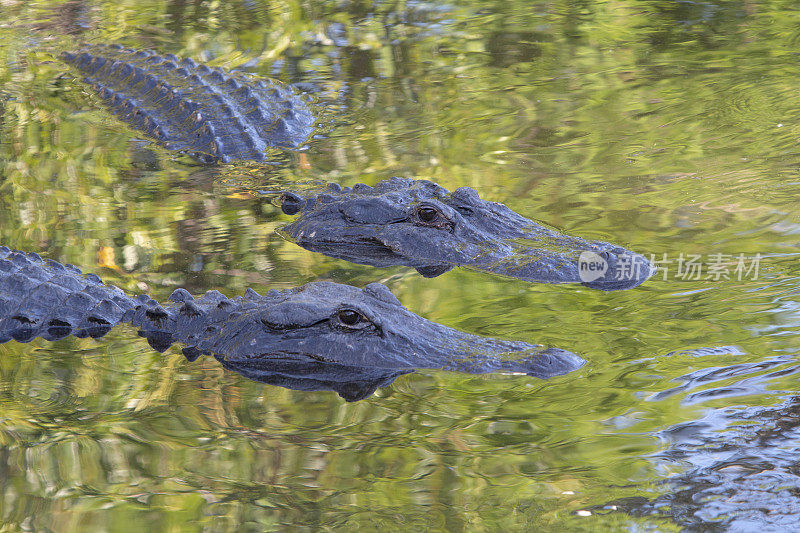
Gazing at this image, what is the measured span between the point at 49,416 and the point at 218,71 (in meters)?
5.78

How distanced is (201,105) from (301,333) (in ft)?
14.8

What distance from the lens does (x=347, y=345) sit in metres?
4.14

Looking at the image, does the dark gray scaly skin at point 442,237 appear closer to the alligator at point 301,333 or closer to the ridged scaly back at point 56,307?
the alligator at point 301,333

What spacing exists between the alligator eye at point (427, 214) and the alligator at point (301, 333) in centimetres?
125

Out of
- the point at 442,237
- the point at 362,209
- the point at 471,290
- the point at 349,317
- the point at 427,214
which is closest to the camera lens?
the point at 349,317

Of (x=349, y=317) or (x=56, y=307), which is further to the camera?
(x=56, y=307)

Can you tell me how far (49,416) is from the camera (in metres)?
4.00

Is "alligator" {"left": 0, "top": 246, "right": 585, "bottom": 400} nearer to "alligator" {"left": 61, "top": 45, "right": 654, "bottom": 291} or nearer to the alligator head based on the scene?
the alligator head

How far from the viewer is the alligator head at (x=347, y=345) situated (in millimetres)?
4012

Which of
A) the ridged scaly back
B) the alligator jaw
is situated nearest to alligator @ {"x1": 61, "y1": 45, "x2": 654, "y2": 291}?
the alligator jaw

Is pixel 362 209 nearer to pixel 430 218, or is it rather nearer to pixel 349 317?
pixel 430 218

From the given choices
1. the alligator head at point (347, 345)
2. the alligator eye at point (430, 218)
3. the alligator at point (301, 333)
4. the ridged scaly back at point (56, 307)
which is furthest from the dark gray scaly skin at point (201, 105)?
the alligator head at point (347, 345)

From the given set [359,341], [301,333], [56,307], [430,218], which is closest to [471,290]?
[430,218]

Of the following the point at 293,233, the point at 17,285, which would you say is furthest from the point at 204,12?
the point at 17,285
